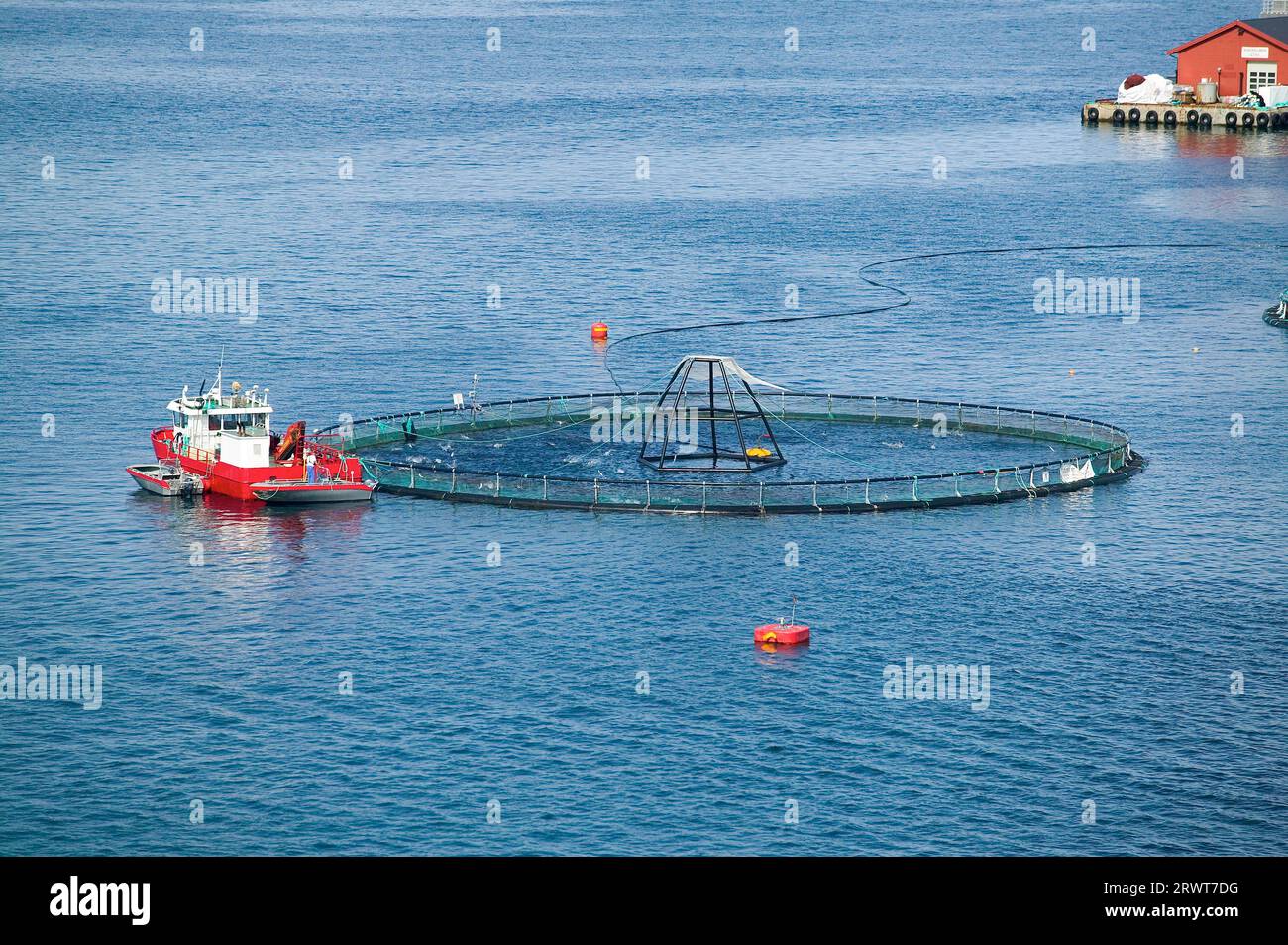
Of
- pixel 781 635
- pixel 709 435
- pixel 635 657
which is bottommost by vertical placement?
pixel 635 657

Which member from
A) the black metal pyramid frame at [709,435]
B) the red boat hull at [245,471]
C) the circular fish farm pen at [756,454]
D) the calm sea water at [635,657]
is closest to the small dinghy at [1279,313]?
the calm sea water at [635,657]

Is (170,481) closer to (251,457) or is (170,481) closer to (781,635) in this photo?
(251,457)

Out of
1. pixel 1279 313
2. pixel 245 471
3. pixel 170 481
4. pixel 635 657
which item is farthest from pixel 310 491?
pixel 1279 313

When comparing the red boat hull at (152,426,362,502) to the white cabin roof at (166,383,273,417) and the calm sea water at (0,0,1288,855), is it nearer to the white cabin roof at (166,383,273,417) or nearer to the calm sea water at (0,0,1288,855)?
the calm sea water at (0,0,1288,855)

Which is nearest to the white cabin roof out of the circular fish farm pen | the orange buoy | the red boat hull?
the red boat hull

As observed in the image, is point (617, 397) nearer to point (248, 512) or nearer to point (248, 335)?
point (248, 512)

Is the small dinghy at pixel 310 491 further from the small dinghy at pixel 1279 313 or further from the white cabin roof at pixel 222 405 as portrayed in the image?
the small dinghy at pixel 1279 313
